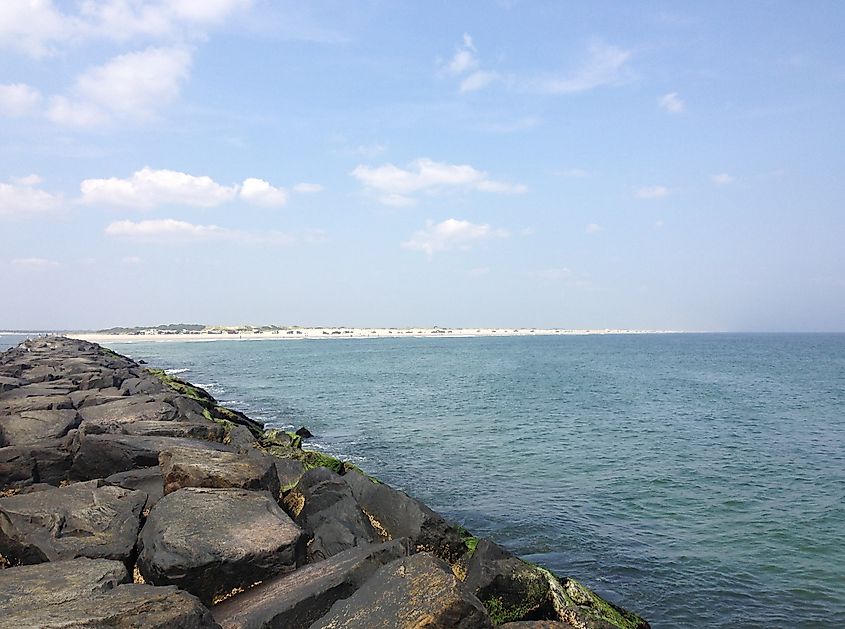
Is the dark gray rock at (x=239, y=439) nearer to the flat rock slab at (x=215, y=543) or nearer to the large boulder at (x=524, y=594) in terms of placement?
the flat rock slab at (x=215, y=543)

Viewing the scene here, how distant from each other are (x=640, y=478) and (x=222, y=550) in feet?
62.6

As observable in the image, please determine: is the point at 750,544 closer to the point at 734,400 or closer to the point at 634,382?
the point at 734,400

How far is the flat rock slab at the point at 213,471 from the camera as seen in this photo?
1045 centimetres

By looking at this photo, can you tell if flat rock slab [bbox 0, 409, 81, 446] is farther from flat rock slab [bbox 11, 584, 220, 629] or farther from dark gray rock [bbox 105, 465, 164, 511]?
flat rock slab [bbox 11, 584, 220, 629]

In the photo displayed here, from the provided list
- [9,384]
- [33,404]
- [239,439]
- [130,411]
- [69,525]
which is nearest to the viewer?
[69,525]

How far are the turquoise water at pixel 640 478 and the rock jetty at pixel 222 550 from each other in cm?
361

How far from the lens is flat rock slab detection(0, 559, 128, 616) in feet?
19.9

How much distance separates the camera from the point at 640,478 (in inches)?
903

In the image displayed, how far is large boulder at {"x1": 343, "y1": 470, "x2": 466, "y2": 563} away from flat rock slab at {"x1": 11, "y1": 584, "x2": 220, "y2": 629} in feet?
18.3

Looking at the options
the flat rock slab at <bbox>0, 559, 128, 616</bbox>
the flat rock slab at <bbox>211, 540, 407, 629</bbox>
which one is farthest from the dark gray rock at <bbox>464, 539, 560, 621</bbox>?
the flat rock slab at <bbox>0, 559, 128, 616</bbox>

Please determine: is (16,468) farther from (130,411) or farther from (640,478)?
(640,478)

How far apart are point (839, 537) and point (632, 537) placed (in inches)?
236

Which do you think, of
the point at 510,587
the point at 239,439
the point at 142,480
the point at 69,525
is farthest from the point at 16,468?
the point at 510,587

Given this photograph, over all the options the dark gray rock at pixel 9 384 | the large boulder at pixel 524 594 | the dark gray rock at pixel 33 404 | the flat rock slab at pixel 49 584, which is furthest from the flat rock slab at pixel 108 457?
the dark gray rock at pixel 9 384
